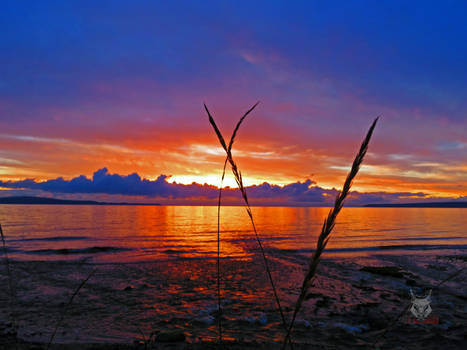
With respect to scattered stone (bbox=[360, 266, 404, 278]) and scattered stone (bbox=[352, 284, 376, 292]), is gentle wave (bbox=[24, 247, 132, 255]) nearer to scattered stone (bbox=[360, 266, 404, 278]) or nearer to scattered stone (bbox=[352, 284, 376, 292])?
scattered stone (bbox=[352, 284, 376, 292])

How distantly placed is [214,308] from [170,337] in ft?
8.84

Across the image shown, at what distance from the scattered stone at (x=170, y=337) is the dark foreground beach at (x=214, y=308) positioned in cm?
2

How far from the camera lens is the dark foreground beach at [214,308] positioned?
6.77 meters

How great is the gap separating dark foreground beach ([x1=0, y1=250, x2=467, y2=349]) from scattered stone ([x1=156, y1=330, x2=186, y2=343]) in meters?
0.02

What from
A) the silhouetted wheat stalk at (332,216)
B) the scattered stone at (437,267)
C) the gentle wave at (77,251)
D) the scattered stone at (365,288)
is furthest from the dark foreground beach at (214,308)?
the gentle wave at (77,251)

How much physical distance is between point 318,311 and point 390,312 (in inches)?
88.1

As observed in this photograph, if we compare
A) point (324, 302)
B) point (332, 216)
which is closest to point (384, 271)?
point (324, 302)

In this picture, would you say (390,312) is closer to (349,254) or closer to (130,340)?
(130,340)

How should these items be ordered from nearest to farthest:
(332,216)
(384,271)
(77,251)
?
(332,216), (384,271), (77,251)

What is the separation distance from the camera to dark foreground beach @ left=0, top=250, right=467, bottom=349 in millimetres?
6766

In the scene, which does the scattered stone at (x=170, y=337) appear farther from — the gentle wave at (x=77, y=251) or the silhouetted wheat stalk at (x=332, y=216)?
the gentle wave at (x=77, y=251)

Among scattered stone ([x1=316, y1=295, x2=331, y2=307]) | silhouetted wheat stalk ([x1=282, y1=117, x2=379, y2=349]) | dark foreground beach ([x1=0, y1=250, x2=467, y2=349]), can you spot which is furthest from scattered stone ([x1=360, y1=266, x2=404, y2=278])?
silhouetted wheat stalk ([x1=282, y1=117, x2=379, y2=349])

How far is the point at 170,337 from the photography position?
22.2 feet

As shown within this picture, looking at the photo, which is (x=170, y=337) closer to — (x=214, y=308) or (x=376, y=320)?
(x=214, y=308)
